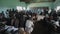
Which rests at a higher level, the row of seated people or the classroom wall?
the classroom wall

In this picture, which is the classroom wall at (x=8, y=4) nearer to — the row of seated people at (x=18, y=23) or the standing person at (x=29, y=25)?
the row of seated people at (x=18, y=23)

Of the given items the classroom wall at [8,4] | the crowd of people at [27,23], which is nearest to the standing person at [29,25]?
the crowd of people at [27,23]

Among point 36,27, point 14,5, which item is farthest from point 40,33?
point 14,5

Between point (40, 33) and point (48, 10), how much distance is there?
0.98 ft

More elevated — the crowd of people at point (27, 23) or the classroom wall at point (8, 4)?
the classroom wall at point (8, 4)

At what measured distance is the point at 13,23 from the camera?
1.52m

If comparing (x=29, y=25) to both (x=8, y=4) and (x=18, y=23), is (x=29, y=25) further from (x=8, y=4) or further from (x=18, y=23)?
(x=8, y=4)

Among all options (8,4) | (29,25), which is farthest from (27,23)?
(8,4)

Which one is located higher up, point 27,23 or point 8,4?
point 8,4

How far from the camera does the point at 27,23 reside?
152 cm

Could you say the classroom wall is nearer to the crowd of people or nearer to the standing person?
the crowd of people

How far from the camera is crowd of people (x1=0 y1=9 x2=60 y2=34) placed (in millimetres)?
1471

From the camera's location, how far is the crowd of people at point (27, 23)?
147 centimetres

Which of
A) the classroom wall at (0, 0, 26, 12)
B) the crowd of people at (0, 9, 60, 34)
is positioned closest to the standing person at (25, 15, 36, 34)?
the crowd of people at (0, 9, 60, 34)
